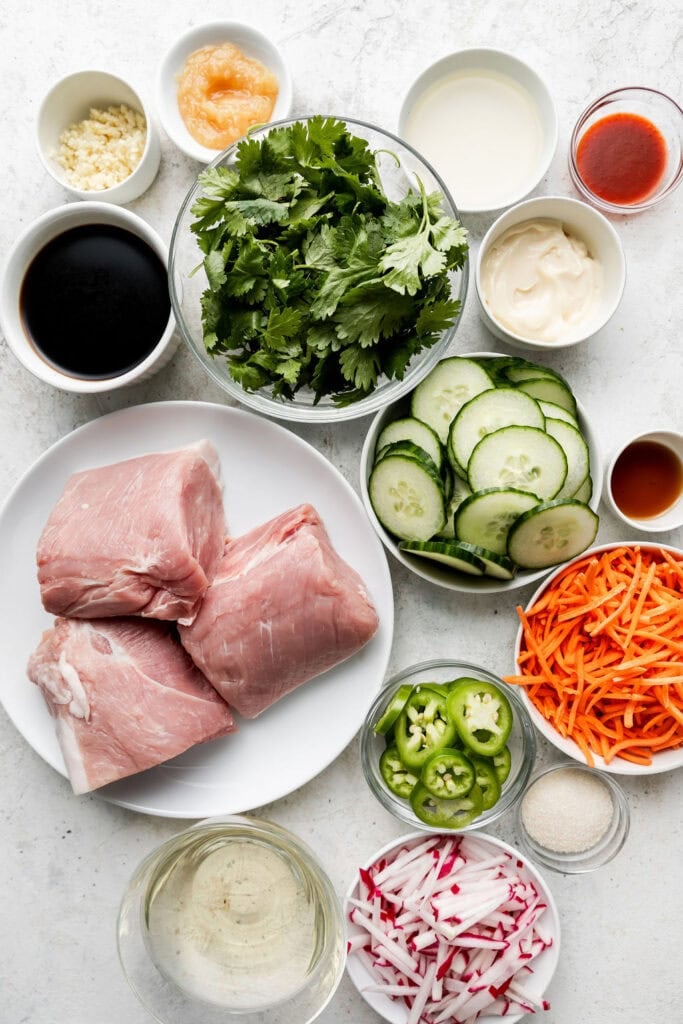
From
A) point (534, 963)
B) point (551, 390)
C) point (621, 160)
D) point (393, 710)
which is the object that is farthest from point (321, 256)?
point (534, 963)

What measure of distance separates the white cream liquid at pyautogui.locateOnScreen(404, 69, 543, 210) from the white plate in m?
0.88

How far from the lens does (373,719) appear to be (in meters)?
2.28

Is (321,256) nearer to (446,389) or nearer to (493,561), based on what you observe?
(446,389)

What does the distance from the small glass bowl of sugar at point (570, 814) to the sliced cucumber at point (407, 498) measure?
30.0 inches

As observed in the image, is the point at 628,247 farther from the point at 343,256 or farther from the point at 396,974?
the point at 396,974

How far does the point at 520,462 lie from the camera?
2.12 metres

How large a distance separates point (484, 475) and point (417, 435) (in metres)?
0.21

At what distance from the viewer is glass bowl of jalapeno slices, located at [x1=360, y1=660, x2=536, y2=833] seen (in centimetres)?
217

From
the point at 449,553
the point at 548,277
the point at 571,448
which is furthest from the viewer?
the point at 548,277

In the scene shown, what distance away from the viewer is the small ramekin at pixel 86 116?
2.24 metres

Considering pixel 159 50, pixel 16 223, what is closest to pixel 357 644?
pixel 16 223

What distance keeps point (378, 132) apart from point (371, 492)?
2.96ft

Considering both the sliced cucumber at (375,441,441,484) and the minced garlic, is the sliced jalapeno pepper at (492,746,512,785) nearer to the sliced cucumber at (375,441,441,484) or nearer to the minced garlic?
the sliced cucumber at (375,441,441,484)

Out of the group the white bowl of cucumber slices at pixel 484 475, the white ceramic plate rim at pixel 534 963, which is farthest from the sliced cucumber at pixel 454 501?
the white ceramic plate rim at pixel 534 963
